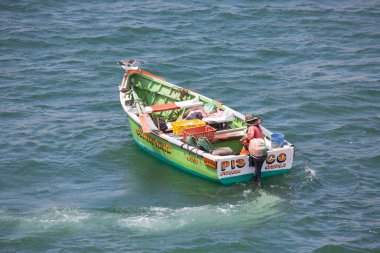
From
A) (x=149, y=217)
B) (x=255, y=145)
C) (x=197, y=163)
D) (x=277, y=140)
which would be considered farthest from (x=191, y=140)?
(x=149, y=217)

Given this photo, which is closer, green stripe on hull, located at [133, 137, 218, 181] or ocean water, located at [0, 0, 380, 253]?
ocean water, located at [0, 0, 380, 253]

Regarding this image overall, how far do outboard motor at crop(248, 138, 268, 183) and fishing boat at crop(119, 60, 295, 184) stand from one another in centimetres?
15

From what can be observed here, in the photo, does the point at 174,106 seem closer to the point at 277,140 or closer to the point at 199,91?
the point at 277,140

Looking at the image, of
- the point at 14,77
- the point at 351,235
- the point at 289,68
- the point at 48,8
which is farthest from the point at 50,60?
the point at 351,235

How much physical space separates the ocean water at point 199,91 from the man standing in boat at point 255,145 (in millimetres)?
647

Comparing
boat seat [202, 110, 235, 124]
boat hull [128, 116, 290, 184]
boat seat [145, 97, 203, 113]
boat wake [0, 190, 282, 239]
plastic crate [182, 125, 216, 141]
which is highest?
boat seat [145, 97, 203, 113]

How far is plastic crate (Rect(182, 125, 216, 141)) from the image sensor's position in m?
17.8

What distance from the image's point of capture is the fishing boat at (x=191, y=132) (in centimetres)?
1692

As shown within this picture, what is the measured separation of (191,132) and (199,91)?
5853mm

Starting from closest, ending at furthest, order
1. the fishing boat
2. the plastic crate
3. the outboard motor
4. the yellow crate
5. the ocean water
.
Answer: the ocean water → the outboard motor → the fishing boat → the plastic crate → the yellow crate

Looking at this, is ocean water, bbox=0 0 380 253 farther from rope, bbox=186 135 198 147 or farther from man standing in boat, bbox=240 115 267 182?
rope, bbox=186 135 198 147

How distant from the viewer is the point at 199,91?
23750 millimetres

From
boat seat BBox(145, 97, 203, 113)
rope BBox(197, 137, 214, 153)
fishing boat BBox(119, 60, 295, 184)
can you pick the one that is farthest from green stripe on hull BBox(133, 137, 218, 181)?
boat seat BBox(145, 97, 203, 113)

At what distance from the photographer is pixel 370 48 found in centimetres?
2736
